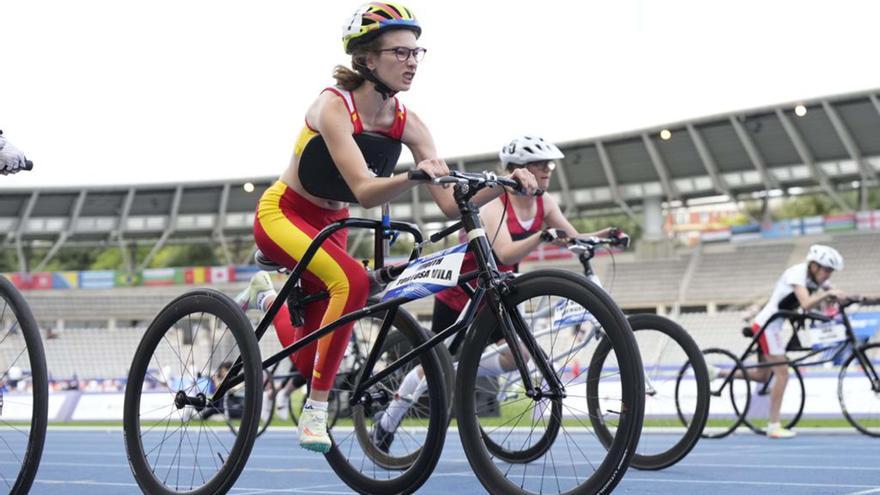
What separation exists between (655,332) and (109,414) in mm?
13635

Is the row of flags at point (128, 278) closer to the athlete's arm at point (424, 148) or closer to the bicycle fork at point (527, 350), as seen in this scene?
the athlete's arm at point (424, 148)

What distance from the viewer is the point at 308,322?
169 inches

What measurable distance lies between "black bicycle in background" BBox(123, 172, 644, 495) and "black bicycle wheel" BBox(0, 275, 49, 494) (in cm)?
46

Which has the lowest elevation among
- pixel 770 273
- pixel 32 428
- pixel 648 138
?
pixel 32 428

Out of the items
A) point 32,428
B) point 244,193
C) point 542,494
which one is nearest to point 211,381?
point 32,428

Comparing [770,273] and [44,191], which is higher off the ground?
[770,273]

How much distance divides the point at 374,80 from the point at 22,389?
1.79 meters

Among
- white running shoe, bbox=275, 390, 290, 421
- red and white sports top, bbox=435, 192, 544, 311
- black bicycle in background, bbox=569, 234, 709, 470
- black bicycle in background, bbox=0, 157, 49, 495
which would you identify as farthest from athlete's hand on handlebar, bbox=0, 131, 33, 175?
white running shoe, bbox=275, 390, 290, 421

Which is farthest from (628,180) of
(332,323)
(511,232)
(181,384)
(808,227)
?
(332,323)

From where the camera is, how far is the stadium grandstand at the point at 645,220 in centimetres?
4041

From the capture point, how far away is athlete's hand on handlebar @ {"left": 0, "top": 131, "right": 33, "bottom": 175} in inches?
159

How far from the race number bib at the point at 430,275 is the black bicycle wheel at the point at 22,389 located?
51.6 inches

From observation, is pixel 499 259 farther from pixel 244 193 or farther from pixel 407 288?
pixel 244 193

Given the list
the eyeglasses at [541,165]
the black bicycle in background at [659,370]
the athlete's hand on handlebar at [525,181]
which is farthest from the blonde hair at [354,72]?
the eyeglasses at [541,165]
